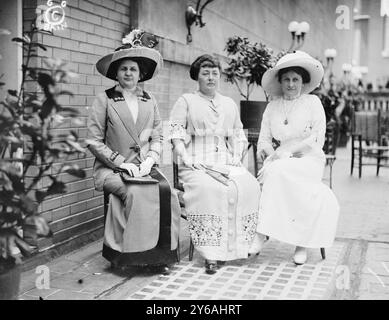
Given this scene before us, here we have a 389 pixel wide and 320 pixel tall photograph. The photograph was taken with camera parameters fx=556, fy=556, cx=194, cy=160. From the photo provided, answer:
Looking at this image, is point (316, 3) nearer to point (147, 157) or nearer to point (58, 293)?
point (147, 157)

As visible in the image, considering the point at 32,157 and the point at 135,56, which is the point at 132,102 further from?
the point at 32,157

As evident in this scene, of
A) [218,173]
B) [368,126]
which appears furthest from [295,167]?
[368,126]

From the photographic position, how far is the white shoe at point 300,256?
4364mm

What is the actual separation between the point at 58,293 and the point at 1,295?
2.88ft

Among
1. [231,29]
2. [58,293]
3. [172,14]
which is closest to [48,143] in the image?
[58,293]

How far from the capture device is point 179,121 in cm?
443

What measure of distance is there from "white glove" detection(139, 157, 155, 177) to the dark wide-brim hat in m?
0.72

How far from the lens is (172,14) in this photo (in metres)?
6.16

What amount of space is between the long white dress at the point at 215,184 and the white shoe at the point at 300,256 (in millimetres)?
398

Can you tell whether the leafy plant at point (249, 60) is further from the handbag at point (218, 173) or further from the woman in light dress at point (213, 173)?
the handbag at point (218, 173)

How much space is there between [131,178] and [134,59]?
934 millimetres

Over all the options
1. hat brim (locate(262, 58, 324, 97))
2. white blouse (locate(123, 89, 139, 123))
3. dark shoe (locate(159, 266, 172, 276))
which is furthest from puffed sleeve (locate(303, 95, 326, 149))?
dark shoe (locate(159, 266, 172, 276))

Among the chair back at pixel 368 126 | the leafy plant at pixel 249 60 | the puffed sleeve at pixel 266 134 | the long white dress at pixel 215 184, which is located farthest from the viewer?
the chair back at pixel 368 126

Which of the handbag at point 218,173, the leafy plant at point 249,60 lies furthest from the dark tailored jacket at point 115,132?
the leafy plant at point 249,60
